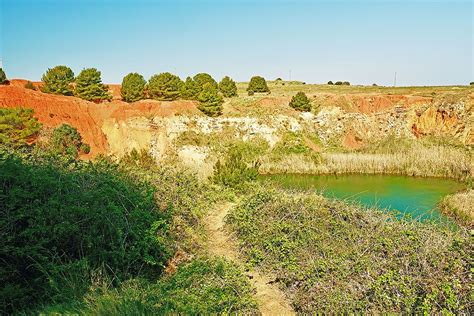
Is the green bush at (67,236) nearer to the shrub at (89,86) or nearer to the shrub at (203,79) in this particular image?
the shrub at (89,86)

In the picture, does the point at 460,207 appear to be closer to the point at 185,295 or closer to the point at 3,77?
the point at 185,295

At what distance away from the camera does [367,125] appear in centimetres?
3300

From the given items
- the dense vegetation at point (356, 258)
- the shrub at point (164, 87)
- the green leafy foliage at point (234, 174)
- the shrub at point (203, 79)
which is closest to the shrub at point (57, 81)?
the shrub at point (164, 87)

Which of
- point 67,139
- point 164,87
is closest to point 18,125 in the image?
point 67,139

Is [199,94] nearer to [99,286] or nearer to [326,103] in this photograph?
[326,103]

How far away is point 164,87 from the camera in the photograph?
33188 mm

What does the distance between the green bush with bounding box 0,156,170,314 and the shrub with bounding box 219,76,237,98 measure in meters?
31.0

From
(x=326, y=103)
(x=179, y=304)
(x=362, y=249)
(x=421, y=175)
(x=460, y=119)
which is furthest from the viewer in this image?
(x=326, y=103)

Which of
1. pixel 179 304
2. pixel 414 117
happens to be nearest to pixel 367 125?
pixel 414 117

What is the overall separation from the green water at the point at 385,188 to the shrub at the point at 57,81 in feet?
70.0

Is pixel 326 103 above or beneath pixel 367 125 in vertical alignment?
above

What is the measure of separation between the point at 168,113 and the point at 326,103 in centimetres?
1473

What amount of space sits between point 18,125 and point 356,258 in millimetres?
21718

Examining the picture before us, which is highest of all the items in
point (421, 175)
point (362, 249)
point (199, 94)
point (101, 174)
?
point (199, 94)
